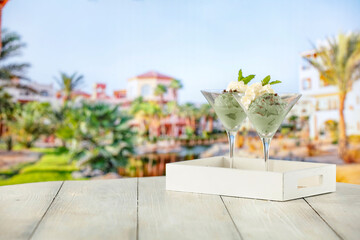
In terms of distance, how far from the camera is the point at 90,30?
597 centimetres

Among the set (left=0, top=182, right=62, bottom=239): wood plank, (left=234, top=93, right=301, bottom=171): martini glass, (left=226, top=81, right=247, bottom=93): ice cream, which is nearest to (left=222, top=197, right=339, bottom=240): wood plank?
(left=234, top=93, right=301, bottom=171): martini glass

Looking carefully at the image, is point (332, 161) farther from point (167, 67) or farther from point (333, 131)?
point (167, 67)

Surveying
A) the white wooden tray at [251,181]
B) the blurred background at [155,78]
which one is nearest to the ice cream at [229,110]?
the white wooden tray at [251,181]

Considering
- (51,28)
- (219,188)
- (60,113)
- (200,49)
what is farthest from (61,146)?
(219,188)

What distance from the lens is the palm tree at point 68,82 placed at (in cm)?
596

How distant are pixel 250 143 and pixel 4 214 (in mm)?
4988

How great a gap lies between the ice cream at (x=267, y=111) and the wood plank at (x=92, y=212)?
43 centimetres

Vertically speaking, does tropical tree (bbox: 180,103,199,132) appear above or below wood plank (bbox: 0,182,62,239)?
above

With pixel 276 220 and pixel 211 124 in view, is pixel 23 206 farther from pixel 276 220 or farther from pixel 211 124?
pixel 211 124

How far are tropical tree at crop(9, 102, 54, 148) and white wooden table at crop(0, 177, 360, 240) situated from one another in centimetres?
475

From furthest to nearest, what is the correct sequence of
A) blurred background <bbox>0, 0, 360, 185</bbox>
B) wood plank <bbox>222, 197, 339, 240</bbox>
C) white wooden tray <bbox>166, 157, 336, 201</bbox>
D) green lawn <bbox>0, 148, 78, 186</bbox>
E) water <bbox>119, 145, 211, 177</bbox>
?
water <bbox>119, 145, 211, 177</bbox>, green lawn <bbox>0, 148, 78, 186</bbox>, blurred background <bbox>0, 0, 360, 185</bbox>, white wooden tray <bbox>166, 157, 336, 201</bbox>, wood plank <bbox>222, 197, 339, 240</bbox>

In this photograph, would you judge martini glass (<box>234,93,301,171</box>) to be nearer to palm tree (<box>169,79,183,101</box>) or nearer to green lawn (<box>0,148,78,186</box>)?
palm tree (<box>169,79,183,101</box>)

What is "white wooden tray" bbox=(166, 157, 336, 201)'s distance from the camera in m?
1.17

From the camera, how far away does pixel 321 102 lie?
5750mm
